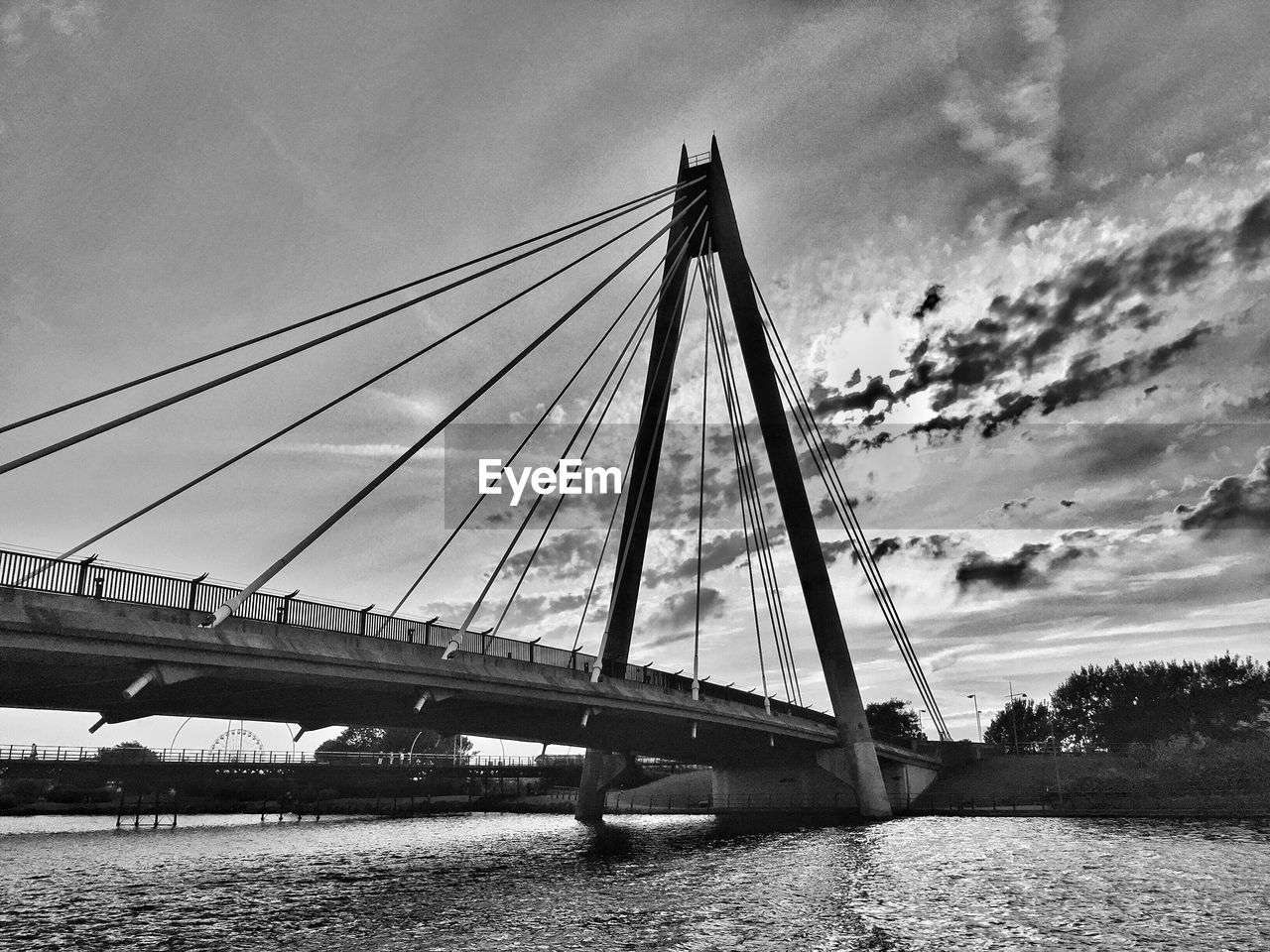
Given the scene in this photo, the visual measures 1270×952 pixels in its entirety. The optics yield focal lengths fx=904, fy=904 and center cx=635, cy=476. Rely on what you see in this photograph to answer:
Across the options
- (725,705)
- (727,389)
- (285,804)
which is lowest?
(285,804)

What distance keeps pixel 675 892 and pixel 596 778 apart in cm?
3631

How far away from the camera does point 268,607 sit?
26906 millimetres

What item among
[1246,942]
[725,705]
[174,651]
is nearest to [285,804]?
[725,705]

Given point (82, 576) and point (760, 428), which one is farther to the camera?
point (760, 428)

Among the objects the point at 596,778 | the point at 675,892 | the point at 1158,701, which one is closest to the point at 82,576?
the point at 675,892

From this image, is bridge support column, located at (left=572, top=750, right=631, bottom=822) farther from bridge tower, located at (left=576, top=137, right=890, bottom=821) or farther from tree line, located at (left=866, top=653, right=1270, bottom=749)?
tree line, located at (left=866, top=653, right=1270, bottom=749)

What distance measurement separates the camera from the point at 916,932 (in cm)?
2139

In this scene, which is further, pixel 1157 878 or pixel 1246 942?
pixel 1157 878

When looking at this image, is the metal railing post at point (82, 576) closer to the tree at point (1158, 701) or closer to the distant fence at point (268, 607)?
the distant fence at point (268, 607)

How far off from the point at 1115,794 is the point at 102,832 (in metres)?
74.7

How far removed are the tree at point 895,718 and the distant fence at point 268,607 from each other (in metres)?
122

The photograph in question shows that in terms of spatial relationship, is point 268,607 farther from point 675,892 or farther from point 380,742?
point 380,742

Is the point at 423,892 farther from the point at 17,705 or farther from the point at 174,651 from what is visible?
the point at 17,705

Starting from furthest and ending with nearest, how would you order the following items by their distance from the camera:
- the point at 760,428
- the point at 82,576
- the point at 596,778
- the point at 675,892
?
the point at 596,778
the point at 760,428
the point at 675,892
the point at 82,576
